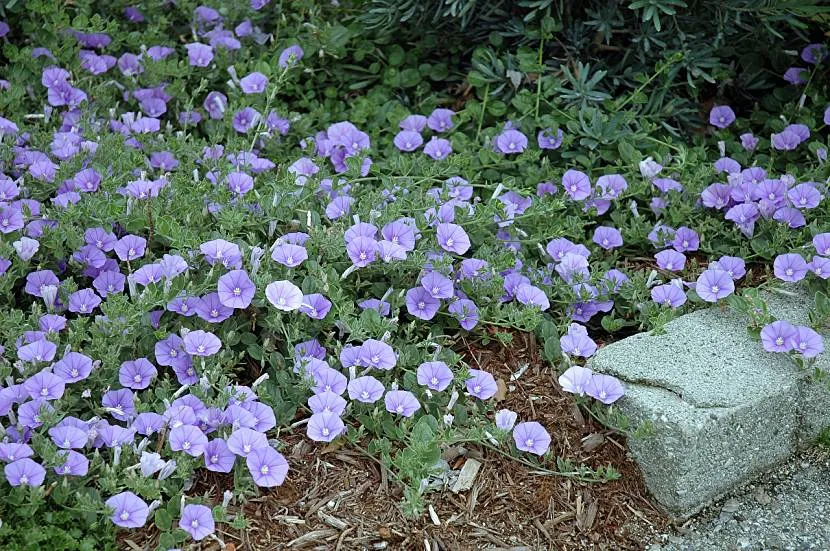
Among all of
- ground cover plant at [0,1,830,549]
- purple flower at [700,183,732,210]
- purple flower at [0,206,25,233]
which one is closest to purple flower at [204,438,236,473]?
ground cover plant at [0,1,830,549]

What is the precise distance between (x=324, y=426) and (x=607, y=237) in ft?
4.17

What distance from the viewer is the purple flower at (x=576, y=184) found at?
11.8ft

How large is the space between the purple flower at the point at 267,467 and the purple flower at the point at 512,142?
1.65 meters

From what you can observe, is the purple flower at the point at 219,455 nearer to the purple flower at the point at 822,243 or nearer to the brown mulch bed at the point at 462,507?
the brown mulch bed at the point at 462,507

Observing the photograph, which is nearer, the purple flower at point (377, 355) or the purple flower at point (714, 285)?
the purple flower at point (377, 355)

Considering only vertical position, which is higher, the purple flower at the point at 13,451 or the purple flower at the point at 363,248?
the purple flower at the point at 363,248

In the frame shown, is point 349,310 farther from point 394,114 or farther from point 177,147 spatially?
point 394,114

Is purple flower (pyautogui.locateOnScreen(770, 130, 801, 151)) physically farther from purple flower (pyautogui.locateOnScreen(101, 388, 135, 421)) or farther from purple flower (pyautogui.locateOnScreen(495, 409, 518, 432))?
purple flower (pyautogui.locateOnScreen(101, 388, 135, 421))

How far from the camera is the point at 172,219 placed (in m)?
3.06

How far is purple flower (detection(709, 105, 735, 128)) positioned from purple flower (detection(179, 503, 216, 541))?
2556mm

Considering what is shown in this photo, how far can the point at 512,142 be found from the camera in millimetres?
3809

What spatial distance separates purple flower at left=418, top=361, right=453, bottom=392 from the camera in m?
2.82

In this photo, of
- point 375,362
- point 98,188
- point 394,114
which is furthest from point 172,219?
point 394,114

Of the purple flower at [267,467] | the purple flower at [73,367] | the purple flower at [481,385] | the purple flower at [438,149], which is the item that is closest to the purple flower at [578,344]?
the purple flower at [481,385]
